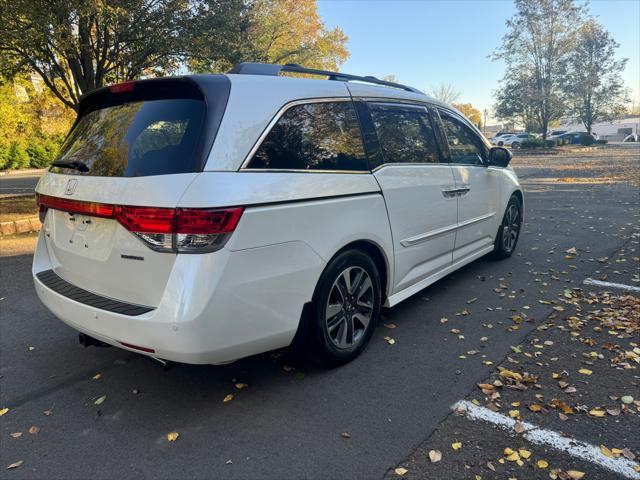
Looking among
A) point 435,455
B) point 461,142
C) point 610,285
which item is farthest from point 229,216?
point 610,285

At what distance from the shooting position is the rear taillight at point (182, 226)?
224cm

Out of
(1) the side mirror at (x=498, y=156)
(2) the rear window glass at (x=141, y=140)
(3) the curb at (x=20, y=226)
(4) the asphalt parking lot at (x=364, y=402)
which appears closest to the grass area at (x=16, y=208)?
(3) the curb at (x=20, y=226)

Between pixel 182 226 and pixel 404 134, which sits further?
pixel 404 134

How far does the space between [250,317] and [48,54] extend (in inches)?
356

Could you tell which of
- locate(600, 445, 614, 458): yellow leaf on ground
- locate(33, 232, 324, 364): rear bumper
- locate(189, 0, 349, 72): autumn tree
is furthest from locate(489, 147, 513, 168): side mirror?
locate(189, 0, 349, 72): autumn tree

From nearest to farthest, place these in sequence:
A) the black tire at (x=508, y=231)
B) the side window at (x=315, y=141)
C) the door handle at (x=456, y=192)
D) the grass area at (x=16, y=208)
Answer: the side window at (x=315, y=141) → the door handle at (x=456, y=192) → the black tire at (x=508, y=231) → the grass area at (x=16, y=208)

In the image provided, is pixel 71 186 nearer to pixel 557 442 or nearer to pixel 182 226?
pixel 182 226

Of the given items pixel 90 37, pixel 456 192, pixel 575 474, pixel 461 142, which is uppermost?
pixel 90 37

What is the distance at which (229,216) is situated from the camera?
230 centimetres

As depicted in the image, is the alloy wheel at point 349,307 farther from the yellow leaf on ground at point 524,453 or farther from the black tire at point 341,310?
the yellow leaf on ground at point 524,453

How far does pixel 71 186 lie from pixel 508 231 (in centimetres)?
502

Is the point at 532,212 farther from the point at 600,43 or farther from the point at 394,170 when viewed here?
the point at 600,43

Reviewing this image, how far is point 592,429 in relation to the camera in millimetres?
2500

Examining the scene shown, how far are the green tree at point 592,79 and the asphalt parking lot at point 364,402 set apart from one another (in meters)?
37.6
